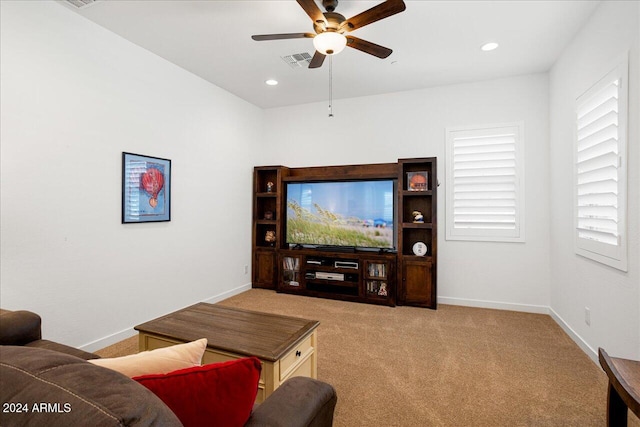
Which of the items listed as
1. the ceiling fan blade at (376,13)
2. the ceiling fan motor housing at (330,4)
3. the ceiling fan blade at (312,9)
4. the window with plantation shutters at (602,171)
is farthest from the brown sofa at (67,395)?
the window with plantation shutters at (602,171)

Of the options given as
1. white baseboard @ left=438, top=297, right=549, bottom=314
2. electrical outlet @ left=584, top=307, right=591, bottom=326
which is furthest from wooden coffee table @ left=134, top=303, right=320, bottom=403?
white baseboard @ left=438, top=297, right=549, bottom=314

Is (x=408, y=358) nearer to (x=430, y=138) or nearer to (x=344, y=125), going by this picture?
(x=430, y=138)

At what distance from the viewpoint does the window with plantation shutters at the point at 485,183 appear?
3.91 meters

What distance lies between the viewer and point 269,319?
2090mm

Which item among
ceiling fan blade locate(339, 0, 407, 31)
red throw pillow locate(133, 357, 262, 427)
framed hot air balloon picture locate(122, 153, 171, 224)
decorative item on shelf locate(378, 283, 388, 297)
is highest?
ceiling fan blade locate(339, 0, 407, 31)

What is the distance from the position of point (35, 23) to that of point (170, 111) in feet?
4.23

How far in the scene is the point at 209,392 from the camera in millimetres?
807

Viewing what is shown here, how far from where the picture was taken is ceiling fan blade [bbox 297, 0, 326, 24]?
203 centimetres

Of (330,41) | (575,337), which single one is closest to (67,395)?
(330,41)

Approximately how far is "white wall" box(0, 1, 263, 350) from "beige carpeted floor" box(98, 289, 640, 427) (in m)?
0.58

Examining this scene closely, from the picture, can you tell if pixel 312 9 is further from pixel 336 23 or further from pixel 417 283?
pixel 417 283

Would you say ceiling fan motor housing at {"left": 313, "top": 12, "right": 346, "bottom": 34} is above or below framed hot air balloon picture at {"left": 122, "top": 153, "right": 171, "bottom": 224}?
above

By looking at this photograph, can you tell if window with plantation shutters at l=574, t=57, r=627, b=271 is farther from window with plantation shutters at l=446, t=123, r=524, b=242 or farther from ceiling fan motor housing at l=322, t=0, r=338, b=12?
ceiling fan motor housing at l=322, t=0, r=338, b=12

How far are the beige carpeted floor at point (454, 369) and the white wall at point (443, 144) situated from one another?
15.3 inches
